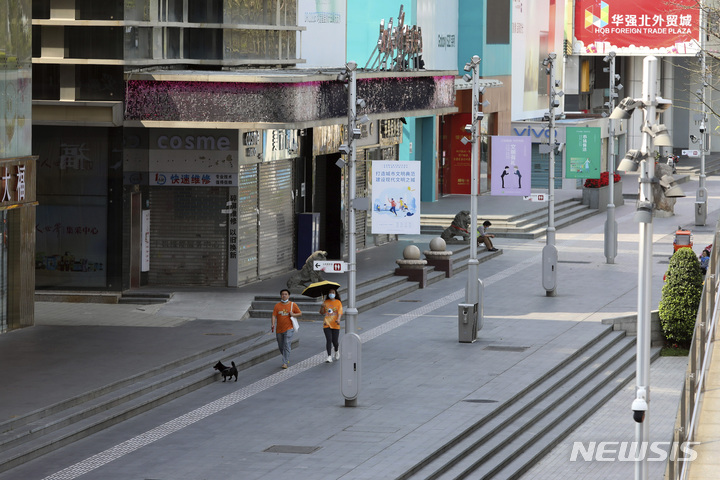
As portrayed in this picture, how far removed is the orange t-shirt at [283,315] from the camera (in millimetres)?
26000

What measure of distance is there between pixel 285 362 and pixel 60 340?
4.70 meters

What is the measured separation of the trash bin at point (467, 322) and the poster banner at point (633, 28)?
43.3 m

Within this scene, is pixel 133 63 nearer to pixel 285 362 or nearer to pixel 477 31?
pixel 285 362

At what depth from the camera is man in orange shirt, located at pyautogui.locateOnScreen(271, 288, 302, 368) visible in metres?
26.0

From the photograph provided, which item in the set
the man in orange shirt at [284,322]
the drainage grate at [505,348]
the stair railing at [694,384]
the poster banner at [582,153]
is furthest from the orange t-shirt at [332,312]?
the poster banner at [582,153]

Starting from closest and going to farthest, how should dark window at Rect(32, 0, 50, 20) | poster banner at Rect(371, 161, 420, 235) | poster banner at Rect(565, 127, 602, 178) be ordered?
1. poster banner at Rect(371, 161, 420, 235)
2. dark window at Rect(32, 0, 50, 20)
3. poster banner at Rect(565, 127, 602, 178)

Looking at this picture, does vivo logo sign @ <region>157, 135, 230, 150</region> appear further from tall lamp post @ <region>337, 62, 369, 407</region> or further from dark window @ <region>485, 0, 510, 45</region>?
dark window @ <region>485, 0, 510, 45</region>

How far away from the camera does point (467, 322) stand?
95.1 ft

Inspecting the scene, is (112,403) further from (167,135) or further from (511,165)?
(511,165)

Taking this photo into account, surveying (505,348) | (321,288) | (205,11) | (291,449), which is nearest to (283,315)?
(321,288)

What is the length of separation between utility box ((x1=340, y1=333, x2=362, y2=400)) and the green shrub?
10.2 metres

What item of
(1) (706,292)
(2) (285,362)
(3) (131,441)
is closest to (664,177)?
(1) (706,292)

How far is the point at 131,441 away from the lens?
68.3 ft

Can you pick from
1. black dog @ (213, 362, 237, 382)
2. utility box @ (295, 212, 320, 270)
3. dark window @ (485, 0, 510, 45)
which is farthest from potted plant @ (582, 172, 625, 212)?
black dog @ (213, 362, 237, 382)
